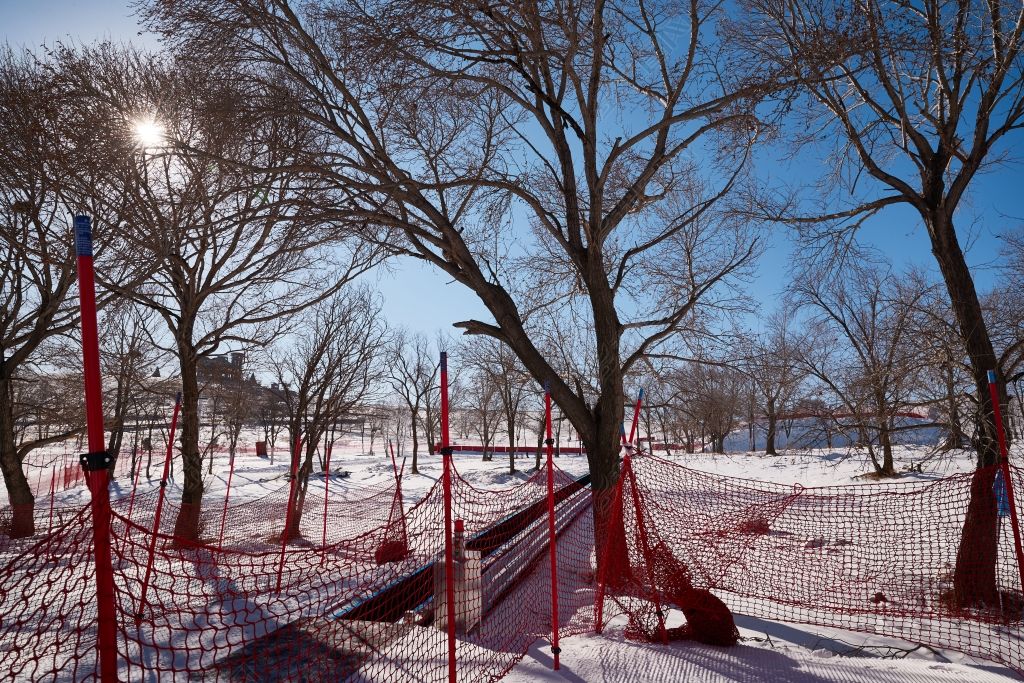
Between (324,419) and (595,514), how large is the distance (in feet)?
27.5

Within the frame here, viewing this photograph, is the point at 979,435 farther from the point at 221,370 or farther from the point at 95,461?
the point at 221,370

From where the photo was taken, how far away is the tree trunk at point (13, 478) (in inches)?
480

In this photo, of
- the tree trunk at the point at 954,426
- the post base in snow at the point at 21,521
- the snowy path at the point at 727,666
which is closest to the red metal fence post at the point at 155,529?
the snowy path at the point at 727,666

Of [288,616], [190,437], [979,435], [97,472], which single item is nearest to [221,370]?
[190,437]

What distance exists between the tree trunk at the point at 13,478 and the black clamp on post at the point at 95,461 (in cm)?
1293

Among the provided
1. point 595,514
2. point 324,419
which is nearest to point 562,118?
point 595,514

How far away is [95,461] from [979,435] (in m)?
8.13

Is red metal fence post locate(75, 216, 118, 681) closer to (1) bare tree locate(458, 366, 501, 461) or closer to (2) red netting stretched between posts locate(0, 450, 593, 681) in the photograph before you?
(2) red netting stretched between posts locate(0, 450, 593, 681)

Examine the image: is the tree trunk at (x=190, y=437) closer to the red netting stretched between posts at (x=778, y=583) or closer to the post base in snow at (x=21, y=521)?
the post base in snow at (x=21, y=521)

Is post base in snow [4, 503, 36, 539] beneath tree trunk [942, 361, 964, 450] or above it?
beneath

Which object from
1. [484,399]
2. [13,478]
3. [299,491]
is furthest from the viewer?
[484,399]

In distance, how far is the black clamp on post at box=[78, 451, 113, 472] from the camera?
→ 2.35m

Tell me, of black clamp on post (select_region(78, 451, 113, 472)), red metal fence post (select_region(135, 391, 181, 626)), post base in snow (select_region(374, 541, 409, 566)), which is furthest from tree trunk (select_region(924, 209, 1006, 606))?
black clamp on post (select_region(78, 451, 113, 472))

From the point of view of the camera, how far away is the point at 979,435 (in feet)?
21.2
